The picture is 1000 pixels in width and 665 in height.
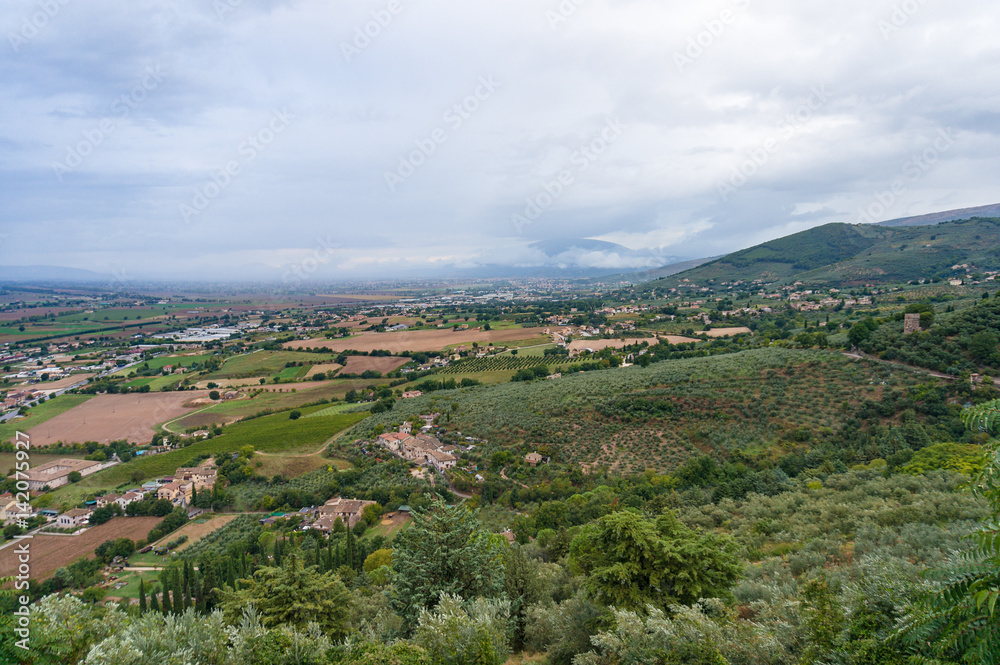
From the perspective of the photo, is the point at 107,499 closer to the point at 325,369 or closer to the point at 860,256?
the point at 325,369

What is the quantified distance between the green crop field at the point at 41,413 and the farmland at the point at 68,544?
22.8 meters

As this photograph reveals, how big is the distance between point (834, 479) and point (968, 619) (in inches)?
675

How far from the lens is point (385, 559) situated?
21.9 m

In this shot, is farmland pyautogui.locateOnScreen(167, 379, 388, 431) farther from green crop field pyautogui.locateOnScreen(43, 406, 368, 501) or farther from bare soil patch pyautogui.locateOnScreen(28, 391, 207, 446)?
green crop field pyautogui.locateOnScreen(43, 406, 368, 501)

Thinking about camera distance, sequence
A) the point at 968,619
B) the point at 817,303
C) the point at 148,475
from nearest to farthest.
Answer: the point at 968,619
the point at 148,475
the point at 817,303

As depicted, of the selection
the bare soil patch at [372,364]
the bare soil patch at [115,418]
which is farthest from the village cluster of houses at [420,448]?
the bare soil patch at [372,364]

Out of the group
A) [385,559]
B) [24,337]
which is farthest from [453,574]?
[24,337]

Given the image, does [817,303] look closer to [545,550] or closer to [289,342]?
[545,550]

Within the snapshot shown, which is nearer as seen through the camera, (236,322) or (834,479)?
(834,479)

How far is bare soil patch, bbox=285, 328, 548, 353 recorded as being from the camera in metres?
79.6

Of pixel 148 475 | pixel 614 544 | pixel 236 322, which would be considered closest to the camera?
pixel 614 544

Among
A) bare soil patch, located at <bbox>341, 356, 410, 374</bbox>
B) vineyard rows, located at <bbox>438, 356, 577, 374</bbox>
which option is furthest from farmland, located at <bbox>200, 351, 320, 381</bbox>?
vineyard rows, located at <bbox>438, 356, 577, 374</bbox>

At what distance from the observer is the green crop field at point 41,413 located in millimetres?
42612

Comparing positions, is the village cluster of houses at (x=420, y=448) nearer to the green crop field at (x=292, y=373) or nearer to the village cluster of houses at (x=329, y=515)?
the village cluster of houses at (x=329, y=515)
